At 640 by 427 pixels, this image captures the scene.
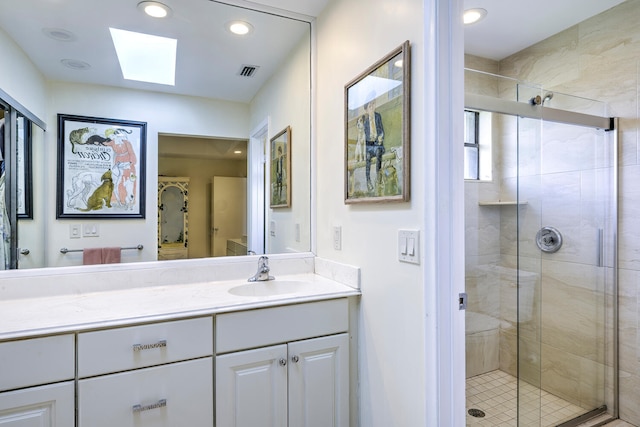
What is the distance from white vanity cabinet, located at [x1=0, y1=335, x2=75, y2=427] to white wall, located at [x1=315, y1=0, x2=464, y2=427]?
1.13 m

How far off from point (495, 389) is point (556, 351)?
49 centimetres

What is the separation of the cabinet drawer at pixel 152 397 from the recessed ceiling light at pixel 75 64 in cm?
139

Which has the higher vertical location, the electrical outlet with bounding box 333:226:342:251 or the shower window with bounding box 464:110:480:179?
the shower window with bounding box 464:110:480:179

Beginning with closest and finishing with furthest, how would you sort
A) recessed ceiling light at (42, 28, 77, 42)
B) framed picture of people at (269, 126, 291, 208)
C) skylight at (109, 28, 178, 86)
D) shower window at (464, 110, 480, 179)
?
1. recessed ceiling light at (42, 28, 77, 42)
2. skylight at (109, 28, 178, 86)
3. framed picture of people at (269, 126, 291, 208)
4. shower window at (464, 110, 480, 179)

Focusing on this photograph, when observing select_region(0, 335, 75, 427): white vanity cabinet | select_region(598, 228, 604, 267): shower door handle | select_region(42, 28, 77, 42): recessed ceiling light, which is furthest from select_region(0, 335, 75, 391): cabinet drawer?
select_region(598, 228, 604, 267): shower door handle

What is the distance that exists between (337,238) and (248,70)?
3.75ft

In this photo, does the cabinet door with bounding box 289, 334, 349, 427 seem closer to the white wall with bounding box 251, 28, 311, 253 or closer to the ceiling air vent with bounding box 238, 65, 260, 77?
the white wall with bounding box 251, 28, 311, 253

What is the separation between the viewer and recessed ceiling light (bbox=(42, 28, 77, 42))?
5.05 ft

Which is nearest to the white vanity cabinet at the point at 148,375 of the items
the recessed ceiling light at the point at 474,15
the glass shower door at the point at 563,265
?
the glass shower door at the point at 563,265

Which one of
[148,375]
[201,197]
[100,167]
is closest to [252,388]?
[148,375]

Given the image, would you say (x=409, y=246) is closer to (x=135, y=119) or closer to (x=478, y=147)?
(x=135, y=119)

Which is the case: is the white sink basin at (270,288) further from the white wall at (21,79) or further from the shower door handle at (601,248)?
the shower door handle at (601,248)

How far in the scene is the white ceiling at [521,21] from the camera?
6.32ft

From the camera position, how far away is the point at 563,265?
227 centimetres
